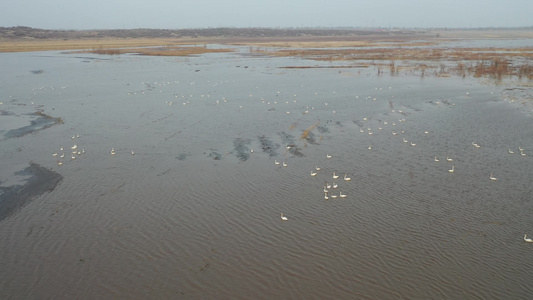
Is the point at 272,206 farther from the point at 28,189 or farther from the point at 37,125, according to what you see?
the point at 37,125

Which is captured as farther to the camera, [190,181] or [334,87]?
[334,87]

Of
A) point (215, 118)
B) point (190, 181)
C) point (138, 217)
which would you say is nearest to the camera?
point (138, 217)

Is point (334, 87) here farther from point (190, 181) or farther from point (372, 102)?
point (190, 181)

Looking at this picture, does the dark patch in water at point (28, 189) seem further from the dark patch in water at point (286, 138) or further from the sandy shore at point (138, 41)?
the sandy shore at point (138, 41)

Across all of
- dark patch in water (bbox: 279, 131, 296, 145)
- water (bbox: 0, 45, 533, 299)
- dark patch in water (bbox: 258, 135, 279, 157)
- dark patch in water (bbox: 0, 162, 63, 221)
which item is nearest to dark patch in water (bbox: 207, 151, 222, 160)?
water (bbox: 0, 45, 533, 299)

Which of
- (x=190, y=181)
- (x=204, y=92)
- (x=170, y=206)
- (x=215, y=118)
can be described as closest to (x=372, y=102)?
(x=215, y=118)

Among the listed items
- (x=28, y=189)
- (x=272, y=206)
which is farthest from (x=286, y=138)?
(x=28, y=189)

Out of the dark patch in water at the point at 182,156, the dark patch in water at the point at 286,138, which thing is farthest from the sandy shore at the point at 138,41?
the dark patch in water at the point at 182,156
